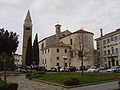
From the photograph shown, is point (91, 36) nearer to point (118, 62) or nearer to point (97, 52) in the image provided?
point (97, 52)

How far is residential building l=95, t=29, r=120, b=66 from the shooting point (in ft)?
181

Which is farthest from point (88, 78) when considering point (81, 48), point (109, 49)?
point (109, 49)

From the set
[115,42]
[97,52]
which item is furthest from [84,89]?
[97,52]

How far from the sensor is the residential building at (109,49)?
181ft

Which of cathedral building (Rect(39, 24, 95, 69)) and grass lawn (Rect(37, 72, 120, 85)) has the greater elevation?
cathedral building (Rect(39, 24, 95, 69))

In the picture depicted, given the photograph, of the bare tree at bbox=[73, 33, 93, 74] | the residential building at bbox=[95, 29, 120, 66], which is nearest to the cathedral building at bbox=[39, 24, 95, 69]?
the residential building at bbox=[95, 29, 120, 66]

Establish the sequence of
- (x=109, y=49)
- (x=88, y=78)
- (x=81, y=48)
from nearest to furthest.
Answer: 1. (x=88, y=78)
2. (x=81, y=48)
3. (x=109, y=49)

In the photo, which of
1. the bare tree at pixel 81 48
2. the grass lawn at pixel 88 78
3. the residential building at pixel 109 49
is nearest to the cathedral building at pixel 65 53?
the residential building at pixel 109 49

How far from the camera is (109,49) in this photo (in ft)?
197

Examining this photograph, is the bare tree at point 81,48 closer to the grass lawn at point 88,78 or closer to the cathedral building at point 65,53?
the grass lawn at point 88,78

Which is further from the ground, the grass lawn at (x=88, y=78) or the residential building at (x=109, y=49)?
the residential building at (x=109, y=49)

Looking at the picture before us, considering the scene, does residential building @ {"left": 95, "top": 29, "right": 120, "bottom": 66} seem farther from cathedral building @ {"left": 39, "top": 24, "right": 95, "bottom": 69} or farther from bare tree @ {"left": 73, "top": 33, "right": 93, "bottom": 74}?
bare tree @ {"left": 73, "top": 33, "right": 93, "bottom": 74}

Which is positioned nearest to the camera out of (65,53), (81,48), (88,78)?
(88,78)

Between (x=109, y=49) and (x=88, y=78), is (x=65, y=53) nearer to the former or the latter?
(x=109, y=49)
